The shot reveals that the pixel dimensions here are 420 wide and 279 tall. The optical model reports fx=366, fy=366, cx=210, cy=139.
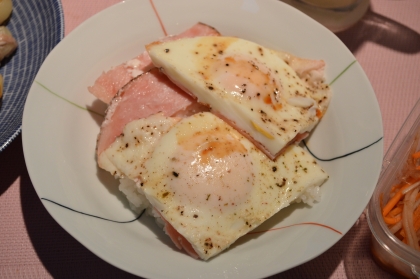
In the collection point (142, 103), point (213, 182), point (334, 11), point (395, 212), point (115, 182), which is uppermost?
point (334, 11)

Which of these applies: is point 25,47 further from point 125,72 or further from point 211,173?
point 211,173

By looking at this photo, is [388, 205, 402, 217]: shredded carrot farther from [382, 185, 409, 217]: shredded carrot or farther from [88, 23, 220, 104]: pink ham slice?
[88, 23, 220, 104]: pink ham slice

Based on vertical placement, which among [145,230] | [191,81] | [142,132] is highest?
[191,81]

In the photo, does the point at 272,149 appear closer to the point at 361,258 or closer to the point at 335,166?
the point at 335,166

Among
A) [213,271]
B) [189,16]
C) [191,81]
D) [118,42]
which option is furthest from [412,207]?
[118,42]

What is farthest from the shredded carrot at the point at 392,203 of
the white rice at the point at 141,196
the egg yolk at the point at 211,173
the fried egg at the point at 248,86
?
the egg yolk at the point at 211,173

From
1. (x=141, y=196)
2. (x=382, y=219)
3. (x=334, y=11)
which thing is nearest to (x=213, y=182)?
(x=141, y=196)
